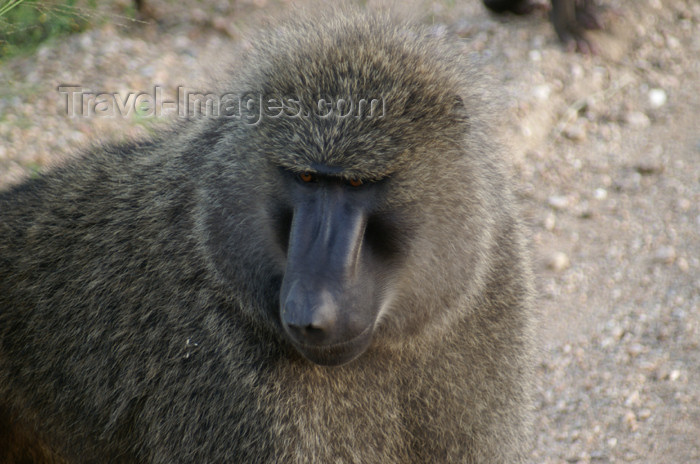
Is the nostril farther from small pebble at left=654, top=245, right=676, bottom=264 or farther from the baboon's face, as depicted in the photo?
small pebble at left=654, top=245, right=676, bottom=264

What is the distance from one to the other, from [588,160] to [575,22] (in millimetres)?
970

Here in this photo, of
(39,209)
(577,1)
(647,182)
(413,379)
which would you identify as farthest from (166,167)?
(577,1)

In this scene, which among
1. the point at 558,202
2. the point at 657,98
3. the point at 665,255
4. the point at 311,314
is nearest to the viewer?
the point at 311,314

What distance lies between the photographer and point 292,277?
67.2 inches

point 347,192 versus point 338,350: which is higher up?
point 347,192

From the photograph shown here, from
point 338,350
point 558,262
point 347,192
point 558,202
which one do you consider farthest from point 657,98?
point 338,350

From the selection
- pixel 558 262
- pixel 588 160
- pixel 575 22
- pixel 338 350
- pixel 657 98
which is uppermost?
pixel 338 350

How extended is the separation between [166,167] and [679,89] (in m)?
3.50

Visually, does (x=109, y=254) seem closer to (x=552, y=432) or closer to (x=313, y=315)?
(x=313, y=315)

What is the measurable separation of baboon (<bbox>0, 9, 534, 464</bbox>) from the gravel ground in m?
0.68

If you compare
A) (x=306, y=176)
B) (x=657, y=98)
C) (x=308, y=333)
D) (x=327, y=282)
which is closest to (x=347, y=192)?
(x=306, y=176)

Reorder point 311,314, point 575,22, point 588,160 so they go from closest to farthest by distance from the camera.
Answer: point 311,314
point 588,160
point 575,22

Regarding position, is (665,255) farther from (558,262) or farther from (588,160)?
(588,160)

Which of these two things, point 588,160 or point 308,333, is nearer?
point 308,333
